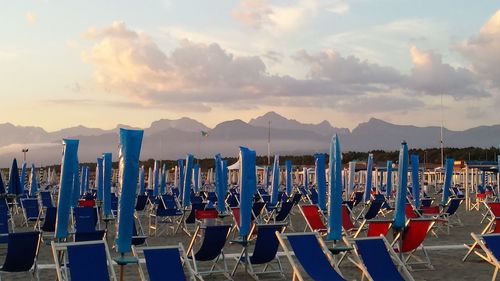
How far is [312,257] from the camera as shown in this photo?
6.83m

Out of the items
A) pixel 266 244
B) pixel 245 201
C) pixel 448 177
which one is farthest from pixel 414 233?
pixel 448 177

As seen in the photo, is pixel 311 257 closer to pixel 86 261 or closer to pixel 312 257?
pixel 312 257

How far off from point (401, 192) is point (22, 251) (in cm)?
478

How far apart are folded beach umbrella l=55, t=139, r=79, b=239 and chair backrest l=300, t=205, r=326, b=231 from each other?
390 cm

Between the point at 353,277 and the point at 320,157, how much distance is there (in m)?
6.02

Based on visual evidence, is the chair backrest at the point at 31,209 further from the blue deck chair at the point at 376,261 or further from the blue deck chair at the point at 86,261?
the blue deck chair at the point at 376,261

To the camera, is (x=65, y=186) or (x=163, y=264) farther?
(x=65, y=186)

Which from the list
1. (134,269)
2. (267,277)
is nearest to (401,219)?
Result: (267,277)

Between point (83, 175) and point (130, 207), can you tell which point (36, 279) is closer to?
point (130, 207)

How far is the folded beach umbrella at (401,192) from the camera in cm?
866

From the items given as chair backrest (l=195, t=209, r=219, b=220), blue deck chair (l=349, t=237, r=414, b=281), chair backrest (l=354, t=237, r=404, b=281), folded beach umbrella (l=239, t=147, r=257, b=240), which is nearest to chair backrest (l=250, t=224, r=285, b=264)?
folded beach umbrella (l=239, t=147, r=257, b=240)

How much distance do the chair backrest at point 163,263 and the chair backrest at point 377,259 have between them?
1.79 metres

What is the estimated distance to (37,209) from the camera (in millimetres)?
14086

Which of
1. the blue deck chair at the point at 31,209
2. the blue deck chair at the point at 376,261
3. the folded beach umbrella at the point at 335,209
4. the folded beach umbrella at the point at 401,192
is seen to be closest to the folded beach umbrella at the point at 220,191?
the blue deck chair at the point at 31,209
